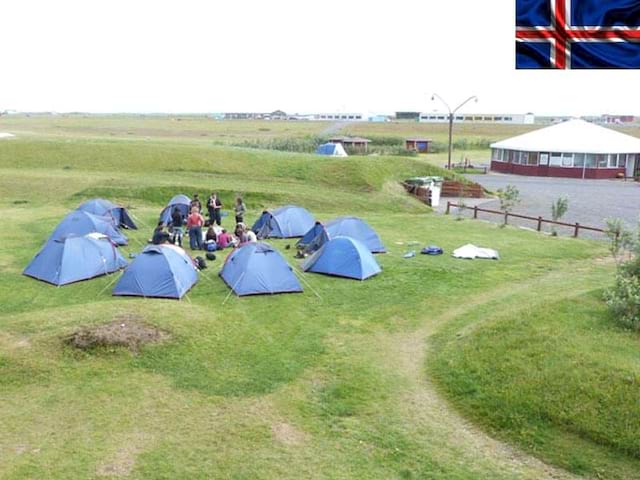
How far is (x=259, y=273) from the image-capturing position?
1702cm

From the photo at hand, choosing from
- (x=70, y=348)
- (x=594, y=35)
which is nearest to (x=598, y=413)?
(x=594, y=35)

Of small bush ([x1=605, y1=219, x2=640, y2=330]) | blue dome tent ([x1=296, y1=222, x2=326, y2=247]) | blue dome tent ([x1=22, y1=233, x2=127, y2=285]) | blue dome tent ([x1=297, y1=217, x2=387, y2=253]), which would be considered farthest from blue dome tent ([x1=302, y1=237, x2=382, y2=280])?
small bush ([x1=605, y1=219, x2=640, y2=330])

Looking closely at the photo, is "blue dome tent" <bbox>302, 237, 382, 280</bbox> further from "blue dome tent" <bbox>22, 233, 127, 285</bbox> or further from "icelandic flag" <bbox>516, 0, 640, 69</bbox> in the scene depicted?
"icelandic flag" <bbox>516, 0, 640, 69</bbox>

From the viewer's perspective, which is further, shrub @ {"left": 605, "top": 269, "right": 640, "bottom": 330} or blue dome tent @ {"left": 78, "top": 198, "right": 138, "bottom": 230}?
blue dome tent @ {"left": 78, "top": 198, "right": 138, "bottom": 230}

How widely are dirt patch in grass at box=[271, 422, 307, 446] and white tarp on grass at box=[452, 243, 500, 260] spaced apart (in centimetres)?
1323

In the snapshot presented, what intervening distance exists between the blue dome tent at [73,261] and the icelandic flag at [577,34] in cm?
1561

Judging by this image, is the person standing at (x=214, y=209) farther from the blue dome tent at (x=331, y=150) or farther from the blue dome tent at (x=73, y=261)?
the blue dome tent at (x=331, y=150)

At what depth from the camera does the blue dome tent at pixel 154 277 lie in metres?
16.3

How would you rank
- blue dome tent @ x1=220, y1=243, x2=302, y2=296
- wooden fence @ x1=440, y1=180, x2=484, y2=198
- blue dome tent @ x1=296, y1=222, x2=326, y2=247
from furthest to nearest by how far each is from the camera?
→ wooden fence @ x1=440, y1=180, x2=484, y2=198 < blue dome tent @ x1=296, y1=222, x2=326, y2=247 < blue dome tent @ x1=220, y1=243, x2=302, y2=296

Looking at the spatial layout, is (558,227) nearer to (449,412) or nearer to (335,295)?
(335,295)

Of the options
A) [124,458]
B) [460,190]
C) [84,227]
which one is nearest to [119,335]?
[124,458]

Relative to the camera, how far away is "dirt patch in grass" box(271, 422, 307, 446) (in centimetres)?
976

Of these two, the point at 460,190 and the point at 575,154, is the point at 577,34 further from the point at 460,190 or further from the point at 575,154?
the point at 575,154

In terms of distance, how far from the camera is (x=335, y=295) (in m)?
17.3
